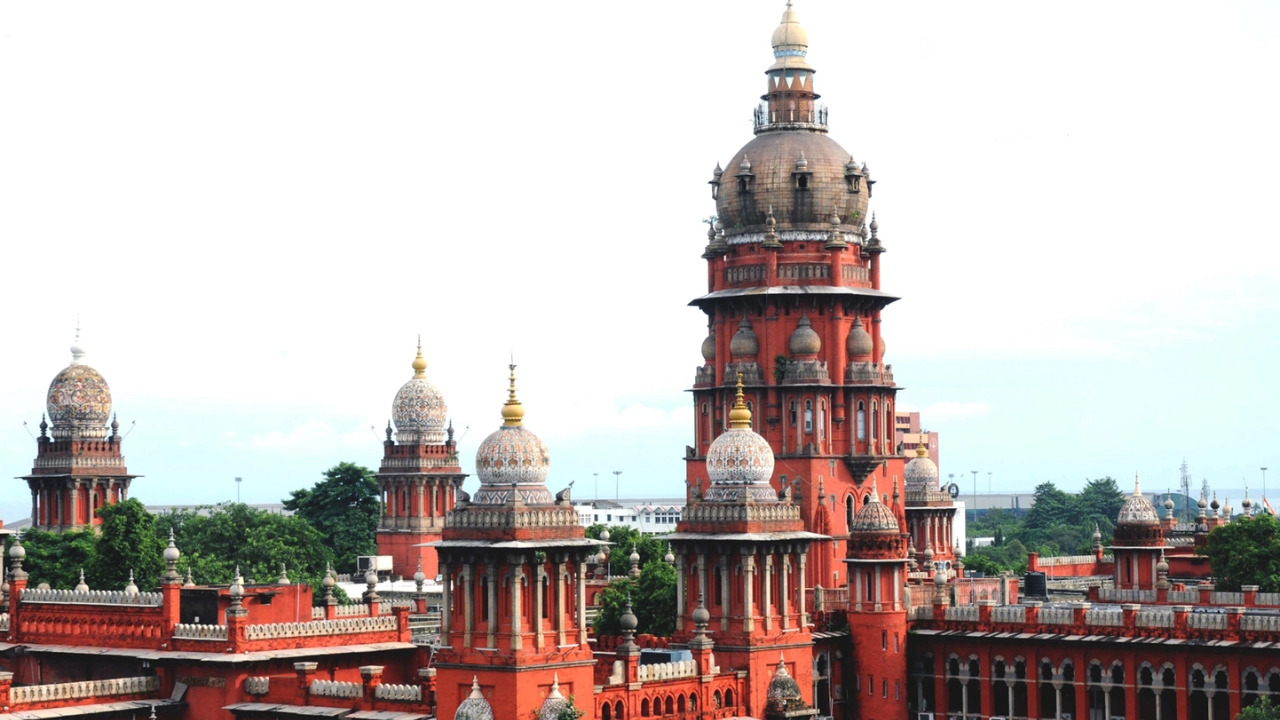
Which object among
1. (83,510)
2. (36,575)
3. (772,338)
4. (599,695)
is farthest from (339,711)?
(83,510)

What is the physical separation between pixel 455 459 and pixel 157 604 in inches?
2058

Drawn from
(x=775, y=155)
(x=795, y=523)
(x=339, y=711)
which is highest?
(x=775, y=155)

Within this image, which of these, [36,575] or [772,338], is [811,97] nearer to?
[772,338]

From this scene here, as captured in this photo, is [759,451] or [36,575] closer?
[759,451]

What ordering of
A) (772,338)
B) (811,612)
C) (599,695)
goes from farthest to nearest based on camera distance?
(772,338), (811,612), (599,695)

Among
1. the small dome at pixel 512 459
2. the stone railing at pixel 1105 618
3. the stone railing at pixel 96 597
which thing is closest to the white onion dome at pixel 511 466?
the small dome at pixel 512 459

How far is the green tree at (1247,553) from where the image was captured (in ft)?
289

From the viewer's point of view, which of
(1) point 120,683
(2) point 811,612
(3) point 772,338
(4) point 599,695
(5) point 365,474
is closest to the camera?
(4) point 599,695

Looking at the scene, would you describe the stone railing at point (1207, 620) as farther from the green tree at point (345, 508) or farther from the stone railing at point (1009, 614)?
the green tree at point (345, 508)

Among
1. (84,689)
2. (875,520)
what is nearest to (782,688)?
(875,520)

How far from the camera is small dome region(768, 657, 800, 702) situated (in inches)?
2522

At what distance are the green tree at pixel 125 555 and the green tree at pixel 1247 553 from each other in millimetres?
42953

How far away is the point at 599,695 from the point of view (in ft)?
196

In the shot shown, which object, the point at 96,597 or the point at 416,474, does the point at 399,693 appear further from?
the point at 416,474
